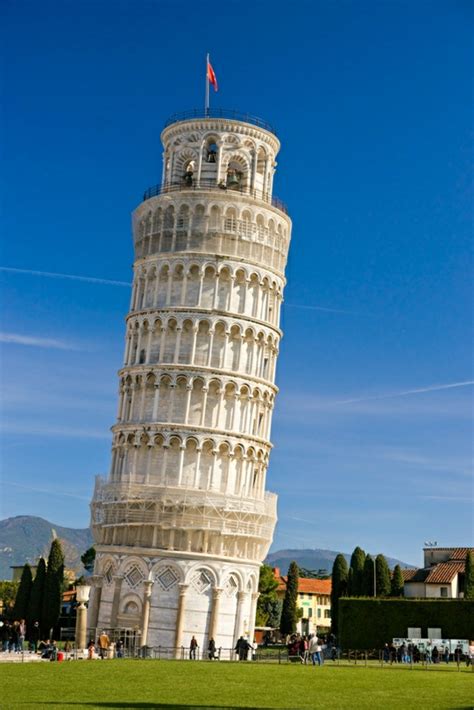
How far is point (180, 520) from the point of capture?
198 ft

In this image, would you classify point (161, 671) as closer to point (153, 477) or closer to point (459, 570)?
point (153, 477)

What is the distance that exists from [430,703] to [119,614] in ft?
126

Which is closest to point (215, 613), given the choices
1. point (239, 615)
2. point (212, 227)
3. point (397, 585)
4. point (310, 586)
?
point (239, 615)

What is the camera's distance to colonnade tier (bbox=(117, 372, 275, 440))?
206 ft

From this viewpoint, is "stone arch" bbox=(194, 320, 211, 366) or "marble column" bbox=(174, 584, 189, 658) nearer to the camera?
"marble column" bbox=(174, 584, 189, 658)

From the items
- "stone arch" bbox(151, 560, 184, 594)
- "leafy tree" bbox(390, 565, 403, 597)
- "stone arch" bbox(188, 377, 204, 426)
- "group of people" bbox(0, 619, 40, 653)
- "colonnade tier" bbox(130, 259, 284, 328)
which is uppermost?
"colonnade tier" bbox(130, 259, 284, 328)

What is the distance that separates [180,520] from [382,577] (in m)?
26.7

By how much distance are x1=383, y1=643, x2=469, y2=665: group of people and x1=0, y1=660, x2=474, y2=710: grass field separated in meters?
13.5

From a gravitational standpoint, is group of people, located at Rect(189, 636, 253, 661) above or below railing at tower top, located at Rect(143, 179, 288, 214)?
below

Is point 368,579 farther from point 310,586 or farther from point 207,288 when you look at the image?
point 310,586

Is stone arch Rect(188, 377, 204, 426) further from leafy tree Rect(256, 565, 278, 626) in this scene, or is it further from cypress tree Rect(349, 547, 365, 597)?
leafy tree Rect(256, 565, 278, 626)

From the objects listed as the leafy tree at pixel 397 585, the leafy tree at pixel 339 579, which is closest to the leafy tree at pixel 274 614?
the leafy tree at pixel 339 579

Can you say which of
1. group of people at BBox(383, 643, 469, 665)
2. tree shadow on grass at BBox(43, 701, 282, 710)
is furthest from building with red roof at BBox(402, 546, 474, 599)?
tree shadow on grass at BBox(43, 701, 282, 710)

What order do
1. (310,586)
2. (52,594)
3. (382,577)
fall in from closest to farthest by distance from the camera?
(52,594) → (382,577) → (310,586)
